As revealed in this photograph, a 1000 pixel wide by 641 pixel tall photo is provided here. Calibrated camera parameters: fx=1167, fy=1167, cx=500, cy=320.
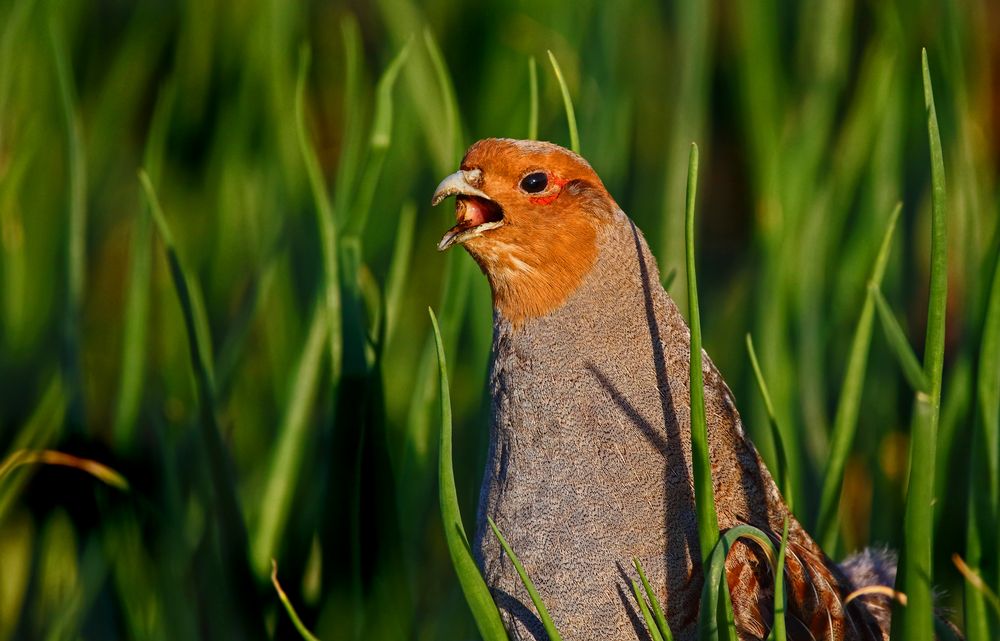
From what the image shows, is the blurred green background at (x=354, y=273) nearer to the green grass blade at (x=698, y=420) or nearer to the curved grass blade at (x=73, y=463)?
the curved grass blade at (x=73, y=463)

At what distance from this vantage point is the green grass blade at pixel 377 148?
160 cm

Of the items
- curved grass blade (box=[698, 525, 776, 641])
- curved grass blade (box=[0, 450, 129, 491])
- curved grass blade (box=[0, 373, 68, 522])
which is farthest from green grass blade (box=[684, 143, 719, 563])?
curved grass blade (box=[0, 373, 68, 522])

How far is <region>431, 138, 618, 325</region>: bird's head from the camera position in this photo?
1274mm

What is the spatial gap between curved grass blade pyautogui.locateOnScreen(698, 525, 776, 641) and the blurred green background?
17.0 inches

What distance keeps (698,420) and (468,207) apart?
1.31ft

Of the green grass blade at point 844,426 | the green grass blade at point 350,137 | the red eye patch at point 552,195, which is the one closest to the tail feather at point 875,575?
the green grass blade at point 844,426

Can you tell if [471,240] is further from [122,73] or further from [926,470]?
[122,73]

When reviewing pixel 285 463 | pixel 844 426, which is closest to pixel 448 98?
pixel 285 463

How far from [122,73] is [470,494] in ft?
4.24

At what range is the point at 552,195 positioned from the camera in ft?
4.23

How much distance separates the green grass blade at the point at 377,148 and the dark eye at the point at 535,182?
37 centimetres

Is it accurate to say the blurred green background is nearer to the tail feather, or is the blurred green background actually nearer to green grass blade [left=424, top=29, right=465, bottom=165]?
green grass blade [left=424, top=29, right=465, bottom=165]

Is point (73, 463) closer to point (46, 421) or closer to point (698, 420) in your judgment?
point (46, 421)

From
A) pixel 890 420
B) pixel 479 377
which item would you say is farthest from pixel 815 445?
pixel 479 377
